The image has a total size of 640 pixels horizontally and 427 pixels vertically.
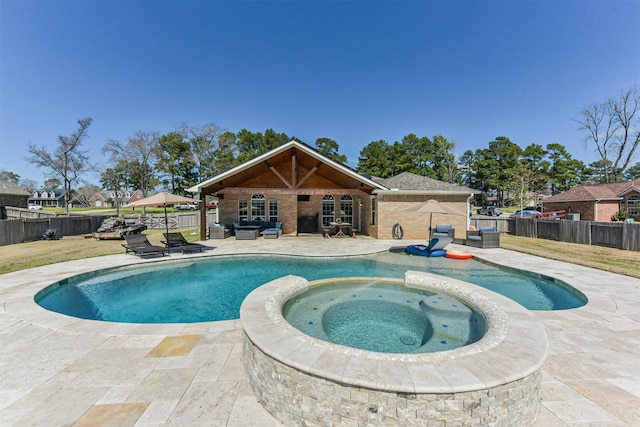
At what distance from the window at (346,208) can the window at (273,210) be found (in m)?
4.63

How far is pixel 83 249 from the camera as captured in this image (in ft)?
38.9

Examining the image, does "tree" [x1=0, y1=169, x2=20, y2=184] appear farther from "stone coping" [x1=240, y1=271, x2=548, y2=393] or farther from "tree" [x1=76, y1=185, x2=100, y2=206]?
"stone coping" [x1=240, y1=271, x2=548, y2=393]

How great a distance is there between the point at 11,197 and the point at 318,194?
30.7m

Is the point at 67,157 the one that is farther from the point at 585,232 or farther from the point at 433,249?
the point at 585,232

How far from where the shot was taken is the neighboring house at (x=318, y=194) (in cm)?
1330

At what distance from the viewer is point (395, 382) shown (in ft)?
7.29

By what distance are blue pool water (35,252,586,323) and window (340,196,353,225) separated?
23.8 feet

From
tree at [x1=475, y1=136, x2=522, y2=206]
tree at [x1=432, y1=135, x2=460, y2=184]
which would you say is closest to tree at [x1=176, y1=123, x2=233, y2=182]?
tree at [x1=432, y1=135, x2=460, y2=184]

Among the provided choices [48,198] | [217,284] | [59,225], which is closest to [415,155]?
[217,284]

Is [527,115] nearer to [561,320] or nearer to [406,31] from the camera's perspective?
[406,31]

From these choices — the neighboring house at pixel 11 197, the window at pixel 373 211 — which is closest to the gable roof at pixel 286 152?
the window at pixel 373 211

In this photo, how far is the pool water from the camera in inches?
164

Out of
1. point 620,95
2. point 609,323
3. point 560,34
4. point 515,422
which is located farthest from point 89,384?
point 620,95

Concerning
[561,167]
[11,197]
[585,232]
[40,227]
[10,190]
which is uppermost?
[561,167]
